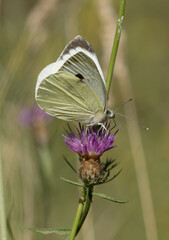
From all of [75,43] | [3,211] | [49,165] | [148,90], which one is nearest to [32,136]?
[49,165]

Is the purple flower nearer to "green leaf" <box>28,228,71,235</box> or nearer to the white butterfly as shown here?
the white butterfly

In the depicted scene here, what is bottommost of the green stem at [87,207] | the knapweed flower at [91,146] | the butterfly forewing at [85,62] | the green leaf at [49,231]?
the green leaf at [49,231]

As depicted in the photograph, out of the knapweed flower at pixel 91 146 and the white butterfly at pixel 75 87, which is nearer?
the knapweed flower at pixel 91 146

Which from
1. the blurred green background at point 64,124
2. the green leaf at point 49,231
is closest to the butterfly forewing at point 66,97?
the blurred green background at point 64,124

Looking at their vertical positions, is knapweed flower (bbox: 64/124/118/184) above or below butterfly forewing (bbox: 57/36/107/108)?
below

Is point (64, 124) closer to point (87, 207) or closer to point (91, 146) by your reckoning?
point (91, 146)

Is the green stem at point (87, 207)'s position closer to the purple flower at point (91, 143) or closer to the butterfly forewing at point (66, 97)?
the purple flower at point (91, 143)

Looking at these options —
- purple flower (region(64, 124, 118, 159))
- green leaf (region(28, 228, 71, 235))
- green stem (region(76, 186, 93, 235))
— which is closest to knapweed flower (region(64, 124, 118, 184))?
purple flower (region(64, 124, 118, 159))
